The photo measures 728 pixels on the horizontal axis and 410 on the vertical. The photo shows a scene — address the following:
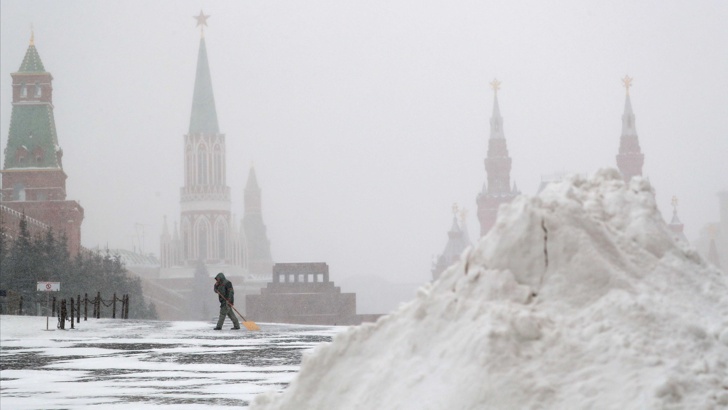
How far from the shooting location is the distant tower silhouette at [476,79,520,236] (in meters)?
184

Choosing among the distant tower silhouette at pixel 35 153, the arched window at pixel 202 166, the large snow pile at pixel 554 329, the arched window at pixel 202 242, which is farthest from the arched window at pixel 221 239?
the large snow pile at pixel 554 329

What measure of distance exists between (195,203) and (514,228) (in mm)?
190988

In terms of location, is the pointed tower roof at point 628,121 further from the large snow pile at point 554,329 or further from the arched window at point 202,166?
the large snow pile at point 554,329

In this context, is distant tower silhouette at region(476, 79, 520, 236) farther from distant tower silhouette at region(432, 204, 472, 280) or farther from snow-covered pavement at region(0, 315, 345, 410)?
snow-covered pavement at region(0, 315, 345, 410)

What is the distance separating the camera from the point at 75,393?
11.3 meters

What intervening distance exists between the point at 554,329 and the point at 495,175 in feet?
601

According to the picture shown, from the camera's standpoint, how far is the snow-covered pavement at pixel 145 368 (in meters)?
10.7

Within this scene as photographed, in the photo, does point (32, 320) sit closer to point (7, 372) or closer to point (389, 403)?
point (7, 372)

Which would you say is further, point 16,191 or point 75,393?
point 16,191

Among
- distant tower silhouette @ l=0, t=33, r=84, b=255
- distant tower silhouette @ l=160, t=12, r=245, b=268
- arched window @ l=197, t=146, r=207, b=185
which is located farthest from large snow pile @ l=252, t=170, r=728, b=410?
arched window @ l=197, t=146, r=207, b=185

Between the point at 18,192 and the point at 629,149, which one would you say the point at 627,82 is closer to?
the point at 629,149

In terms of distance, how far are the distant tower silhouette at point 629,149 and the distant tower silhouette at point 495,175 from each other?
17273 millimetres

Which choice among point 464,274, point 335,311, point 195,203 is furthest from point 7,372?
point 195,203

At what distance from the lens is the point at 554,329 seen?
19.6 ft
